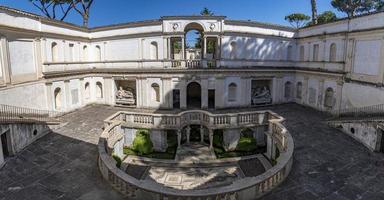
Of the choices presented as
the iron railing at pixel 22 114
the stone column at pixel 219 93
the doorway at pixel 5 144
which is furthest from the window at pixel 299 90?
the doorway at pixel 5 144

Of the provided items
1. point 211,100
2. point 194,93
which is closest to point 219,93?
point 211,100

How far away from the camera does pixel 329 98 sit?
72.0 feet

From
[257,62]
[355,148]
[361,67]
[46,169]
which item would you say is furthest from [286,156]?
[257,62]

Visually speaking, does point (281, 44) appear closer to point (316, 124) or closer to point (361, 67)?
point (361, 67)

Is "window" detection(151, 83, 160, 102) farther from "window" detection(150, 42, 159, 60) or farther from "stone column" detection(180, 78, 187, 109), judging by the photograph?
"window" detection(150, 42, 159, 60)

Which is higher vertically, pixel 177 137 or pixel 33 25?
pixel 33 25

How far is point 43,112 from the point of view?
1903cm

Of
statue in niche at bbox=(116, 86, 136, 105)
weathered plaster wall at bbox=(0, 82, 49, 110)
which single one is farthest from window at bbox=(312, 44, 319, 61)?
weathered plaster wall at bbox=(0, 82, 49, 110)

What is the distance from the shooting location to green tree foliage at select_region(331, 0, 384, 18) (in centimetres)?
3319

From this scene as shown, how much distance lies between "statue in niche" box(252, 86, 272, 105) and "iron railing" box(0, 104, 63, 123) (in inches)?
711

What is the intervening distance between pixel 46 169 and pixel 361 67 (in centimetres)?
2133

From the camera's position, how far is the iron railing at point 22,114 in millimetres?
13930

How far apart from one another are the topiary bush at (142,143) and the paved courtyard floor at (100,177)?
8.55 feet

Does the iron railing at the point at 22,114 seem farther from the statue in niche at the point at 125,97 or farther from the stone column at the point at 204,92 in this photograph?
the stone column at the point at 204,92
